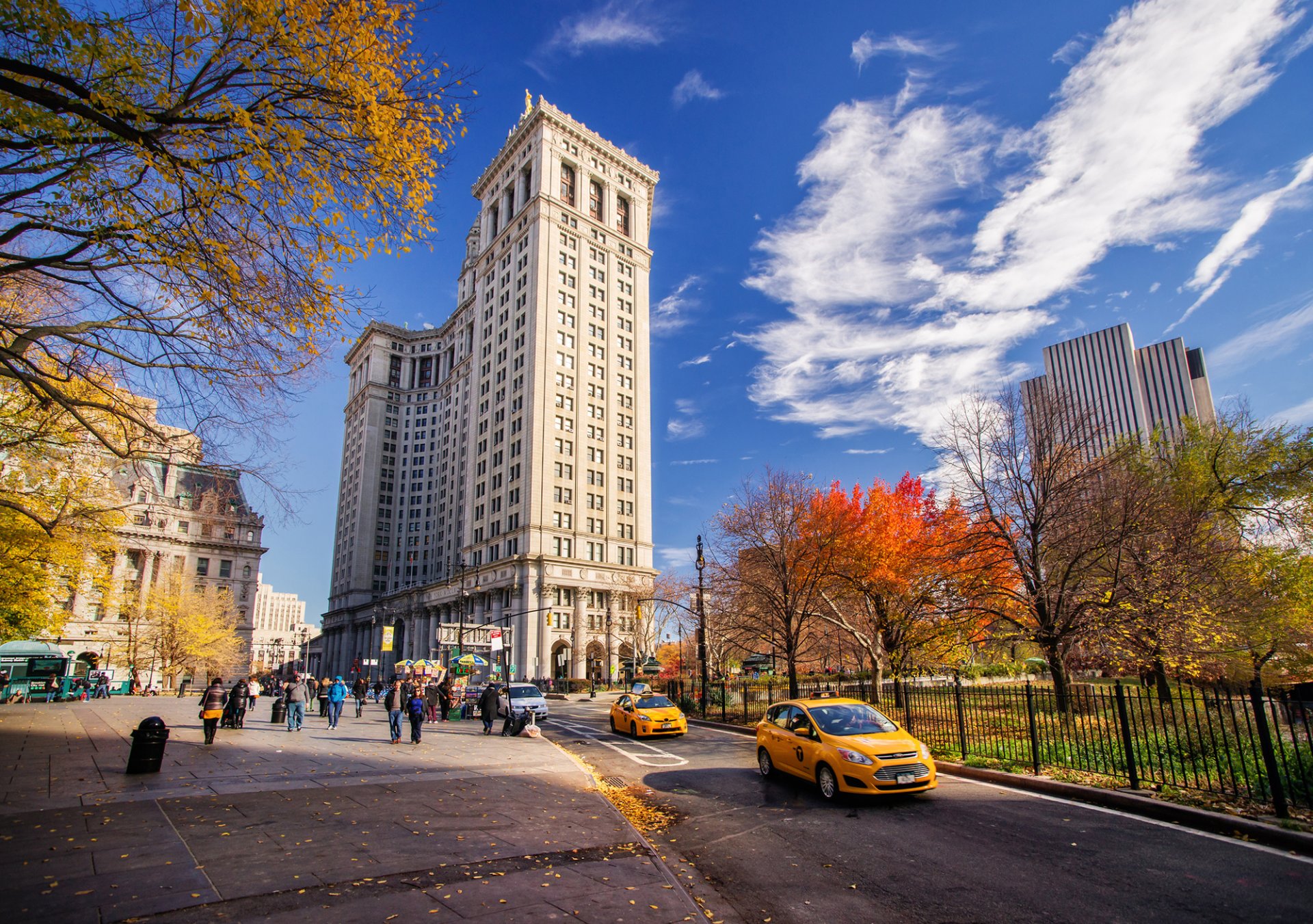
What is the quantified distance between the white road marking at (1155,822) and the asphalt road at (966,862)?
0.04 m

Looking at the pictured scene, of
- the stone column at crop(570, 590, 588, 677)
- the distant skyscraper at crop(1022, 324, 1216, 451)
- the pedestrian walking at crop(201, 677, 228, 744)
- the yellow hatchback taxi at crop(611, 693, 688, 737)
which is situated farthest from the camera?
the distant skyscraper at crop(1022, 324, 1216, 451)

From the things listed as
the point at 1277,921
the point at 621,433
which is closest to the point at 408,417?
the point at 621,433

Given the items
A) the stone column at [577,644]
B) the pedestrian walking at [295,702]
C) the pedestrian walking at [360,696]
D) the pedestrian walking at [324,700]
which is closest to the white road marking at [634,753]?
the pedestrian walking at [295,702]

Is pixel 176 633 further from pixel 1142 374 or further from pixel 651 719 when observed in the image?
pixel 1142 374

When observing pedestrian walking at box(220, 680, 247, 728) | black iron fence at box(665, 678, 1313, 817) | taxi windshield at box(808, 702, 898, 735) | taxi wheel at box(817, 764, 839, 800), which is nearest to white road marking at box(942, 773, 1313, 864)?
black iron fence at box(665, 678, 1313, 817)

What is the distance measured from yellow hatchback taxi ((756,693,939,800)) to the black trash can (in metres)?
12.4

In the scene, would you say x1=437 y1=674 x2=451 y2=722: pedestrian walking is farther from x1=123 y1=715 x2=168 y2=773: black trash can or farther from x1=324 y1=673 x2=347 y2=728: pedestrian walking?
x1=123 y1=715 x2=168 y2=773: black trash can

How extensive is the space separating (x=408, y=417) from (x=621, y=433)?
2548 inches

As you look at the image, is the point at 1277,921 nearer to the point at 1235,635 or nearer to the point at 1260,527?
the point at 1235,635

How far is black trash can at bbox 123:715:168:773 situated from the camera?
483 inches

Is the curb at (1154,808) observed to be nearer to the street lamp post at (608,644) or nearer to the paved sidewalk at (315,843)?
the paved sidewalk at (315,843)

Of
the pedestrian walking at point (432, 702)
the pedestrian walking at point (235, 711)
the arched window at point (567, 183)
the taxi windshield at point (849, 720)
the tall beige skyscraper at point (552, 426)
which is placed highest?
the arched window at point (567, 183)

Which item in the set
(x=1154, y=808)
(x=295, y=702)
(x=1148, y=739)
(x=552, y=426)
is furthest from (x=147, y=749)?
(x=552, y=426)

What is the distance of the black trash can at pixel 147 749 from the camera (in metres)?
12.3
